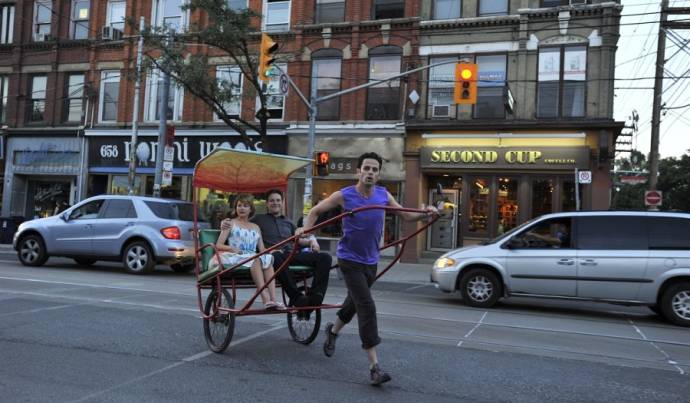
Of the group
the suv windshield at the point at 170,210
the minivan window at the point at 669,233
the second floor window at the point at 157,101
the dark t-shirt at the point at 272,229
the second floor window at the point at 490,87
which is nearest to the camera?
the dark t-shirt at the point at 272,229

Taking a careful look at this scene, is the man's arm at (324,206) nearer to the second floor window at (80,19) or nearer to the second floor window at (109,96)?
the second floor window at (109,96)

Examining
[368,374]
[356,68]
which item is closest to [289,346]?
[368,374]

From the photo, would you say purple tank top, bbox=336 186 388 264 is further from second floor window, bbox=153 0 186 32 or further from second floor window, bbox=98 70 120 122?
second floor window, bbox=98 70 120 122

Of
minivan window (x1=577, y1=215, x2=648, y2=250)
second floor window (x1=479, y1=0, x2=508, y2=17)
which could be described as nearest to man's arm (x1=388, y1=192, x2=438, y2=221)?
minivan window (x1=577, y1=215, x2=648, y2=250)

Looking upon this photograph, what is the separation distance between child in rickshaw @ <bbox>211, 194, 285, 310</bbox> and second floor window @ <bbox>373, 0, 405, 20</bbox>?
17.0 m

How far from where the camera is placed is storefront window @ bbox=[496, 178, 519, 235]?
19.7m

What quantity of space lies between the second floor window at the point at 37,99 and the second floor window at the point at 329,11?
1356cm

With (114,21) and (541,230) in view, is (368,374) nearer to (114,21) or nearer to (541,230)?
(541,230)

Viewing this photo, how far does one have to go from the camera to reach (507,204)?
1980 cm

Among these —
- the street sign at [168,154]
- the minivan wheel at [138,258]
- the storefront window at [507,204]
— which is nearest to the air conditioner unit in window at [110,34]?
the street sign at [168,154]

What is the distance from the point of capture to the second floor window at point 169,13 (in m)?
24.2

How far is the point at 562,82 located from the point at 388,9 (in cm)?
703

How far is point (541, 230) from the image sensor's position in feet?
33.8

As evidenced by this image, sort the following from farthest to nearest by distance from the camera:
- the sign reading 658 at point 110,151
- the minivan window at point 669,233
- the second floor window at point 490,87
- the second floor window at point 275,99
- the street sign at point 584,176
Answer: the sign reading 658 at point 110,151, the second floor window at point 275,99, the second floor window at point 490,87, the street sign at point 584,176, the minivan window at point 669,233
